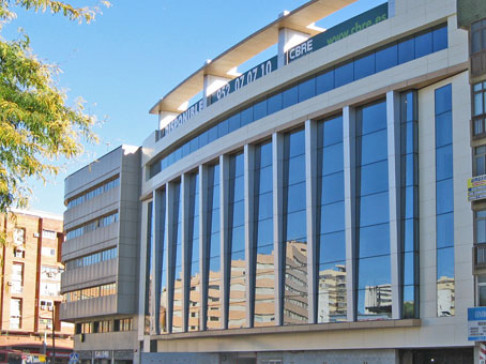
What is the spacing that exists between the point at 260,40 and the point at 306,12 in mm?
4332

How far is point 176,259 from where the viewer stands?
52.8 meters

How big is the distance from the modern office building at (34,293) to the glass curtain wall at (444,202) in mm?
65204

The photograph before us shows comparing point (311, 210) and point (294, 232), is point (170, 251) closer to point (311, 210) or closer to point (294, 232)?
point (294, 232)

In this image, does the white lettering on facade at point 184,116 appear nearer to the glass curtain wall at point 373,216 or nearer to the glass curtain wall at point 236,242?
the glass curtain wall at point 236,242

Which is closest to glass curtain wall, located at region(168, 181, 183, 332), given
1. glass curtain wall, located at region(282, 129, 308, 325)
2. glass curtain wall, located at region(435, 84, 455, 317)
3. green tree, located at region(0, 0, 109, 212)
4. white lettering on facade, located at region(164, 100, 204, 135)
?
white lettering on facade, located at region(164, 100, 204, 135)

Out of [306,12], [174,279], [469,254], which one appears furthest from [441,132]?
[174,279]

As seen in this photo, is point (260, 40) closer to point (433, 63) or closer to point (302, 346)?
point (433, 63)

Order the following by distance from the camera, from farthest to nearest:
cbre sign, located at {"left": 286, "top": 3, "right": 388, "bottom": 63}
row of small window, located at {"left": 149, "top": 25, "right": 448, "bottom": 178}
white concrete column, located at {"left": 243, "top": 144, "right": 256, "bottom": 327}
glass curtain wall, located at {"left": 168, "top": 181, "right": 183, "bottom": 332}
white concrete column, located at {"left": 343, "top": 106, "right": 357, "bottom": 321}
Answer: glass curtain wall, located at {"left": 168, "top": 181, "right": 183, "bottom": 332}
white concrete column, located at {"left": 243, "top": 144, "right": 256, "bottom": 327}
cbre sign, located at {"left": 286, "top": 3, "right": 388, "bottom": 63}
white concrete column, located at {"left": 343, "top": 106, "right": 357, "bottom": 321}
row of small window, located at {"left": 149, "top": 25, "right": 448, "bottom": 178}

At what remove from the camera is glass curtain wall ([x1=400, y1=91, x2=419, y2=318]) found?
33281 mm

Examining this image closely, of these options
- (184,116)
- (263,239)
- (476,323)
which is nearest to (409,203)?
(476,323)

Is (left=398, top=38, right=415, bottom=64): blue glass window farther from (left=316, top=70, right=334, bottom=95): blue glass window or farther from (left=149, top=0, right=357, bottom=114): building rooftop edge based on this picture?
(left=149, top=0, right=357, bottom=114): building rooftop edge

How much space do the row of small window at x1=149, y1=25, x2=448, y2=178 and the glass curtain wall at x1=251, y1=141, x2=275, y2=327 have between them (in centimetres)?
232

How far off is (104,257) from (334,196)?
29.9 metres

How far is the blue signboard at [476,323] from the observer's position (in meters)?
29.5
